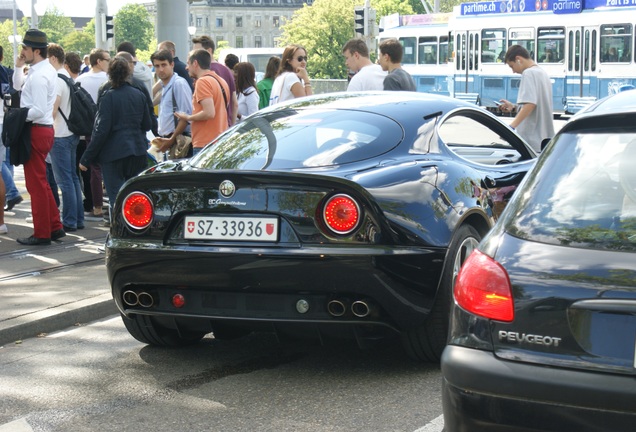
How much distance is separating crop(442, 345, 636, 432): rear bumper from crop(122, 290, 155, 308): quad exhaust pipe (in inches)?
97.7

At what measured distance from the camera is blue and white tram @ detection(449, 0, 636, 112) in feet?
99.7

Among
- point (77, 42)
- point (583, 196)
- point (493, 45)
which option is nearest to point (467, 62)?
point (493, 45)

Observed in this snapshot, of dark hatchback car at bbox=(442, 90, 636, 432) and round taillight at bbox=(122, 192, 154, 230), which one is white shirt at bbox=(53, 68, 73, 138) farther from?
dark hatchback car at bbox=(442, 90, 636, 432)

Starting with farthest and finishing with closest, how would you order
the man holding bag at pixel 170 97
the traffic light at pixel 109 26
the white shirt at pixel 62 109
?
the traffic light at pixel 109 26, the white shirt at pixel 62 109, the man holding bag at pixel 170 97

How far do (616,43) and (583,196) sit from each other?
27889 mm

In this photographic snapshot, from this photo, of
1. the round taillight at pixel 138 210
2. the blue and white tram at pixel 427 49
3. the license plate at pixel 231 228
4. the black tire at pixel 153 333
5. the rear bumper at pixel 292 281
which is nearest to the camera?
the rear bumper at pixel 292 281

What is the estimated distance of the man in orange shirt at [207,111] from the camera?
9922 mm

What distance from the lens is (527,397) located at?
346cm

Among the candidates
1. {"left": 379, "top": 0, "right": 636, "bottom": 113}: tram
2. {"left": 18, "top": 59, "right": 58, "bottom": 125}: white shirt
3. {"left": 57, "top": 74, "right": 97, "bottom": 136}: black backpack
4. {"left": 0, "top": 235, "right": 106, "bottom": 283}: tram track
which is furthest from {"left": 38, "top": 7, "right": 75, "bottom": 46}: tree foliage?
{"left": 0, "top": 235, "right": 106, "bottom": 283}: tram track

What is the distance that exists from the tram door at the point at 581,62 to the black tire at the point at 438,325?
26.4 m

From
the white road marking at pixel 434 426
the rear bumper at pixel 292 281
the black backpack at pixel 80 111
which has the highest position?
the black backpack at pixel 80 111

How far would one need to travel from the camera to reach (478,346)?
12.0ft

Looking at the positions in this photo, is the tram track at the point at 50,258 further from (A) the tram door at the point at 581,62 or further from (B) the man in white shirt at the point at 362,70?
(A) the tram door at the point at 581,62

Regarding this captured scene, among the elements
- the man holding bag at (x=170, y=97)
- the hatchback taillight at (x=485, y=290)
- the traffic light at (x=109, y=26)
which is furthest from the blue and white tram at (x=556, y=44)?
the hatchback taillight at (x=485, y=290)
